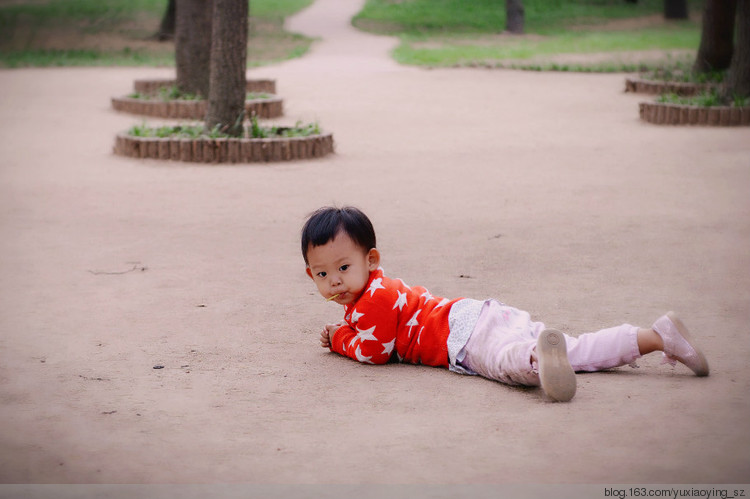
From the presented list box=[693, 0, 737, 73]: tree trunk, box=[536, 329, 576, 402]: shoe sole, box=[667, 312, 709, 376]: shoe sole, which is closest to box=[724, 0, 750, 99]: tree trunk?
box=[693, 0, 737, 73]: tree trunk

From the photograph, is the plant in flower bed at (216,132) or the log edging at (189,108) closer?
the plant in flower bed at (216,132)

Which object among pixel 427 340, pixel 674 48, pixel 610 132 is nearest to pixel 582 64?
pixel 674 48

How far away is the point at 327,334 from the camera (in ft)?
14.9

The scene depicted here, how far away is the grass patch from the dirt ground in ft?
39.6

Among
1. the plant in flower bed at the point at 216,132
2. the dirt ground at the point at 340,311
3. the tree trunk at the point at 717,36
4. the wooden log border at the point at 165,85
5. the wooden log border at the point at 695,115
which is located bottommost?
the dirt ground at the point at 340,311

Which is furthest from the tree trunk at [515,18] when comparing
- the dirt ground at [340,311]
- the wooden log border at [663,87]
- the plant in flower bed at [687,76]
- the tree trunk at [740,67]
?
the dirt ground at [340,311]

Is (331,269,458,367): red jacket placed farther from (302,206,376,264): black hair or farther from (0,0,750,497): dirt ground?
(302,206,376,264): black hair

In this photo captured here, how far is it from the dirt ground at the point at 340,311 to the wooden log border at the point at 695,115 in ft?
1.22

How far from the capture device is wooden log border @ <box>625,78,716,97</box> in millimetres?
15500

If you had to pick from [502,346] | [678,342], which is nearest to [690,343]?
[678,342]

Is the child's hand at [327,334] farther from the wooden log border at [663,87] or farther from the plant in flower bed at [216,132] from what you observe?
the wooden log border at [663,87]

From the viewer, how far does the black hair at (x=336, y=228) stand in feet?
14.2

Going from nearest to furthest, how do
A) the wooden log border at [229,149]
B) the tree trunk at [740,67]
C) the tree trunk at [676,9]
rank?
the wooden log border at [229,149], the tree trunk at [740,67], the tree trunk at [676,9]

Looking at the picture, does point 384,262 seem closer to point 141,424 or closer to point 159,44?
point 141,424
